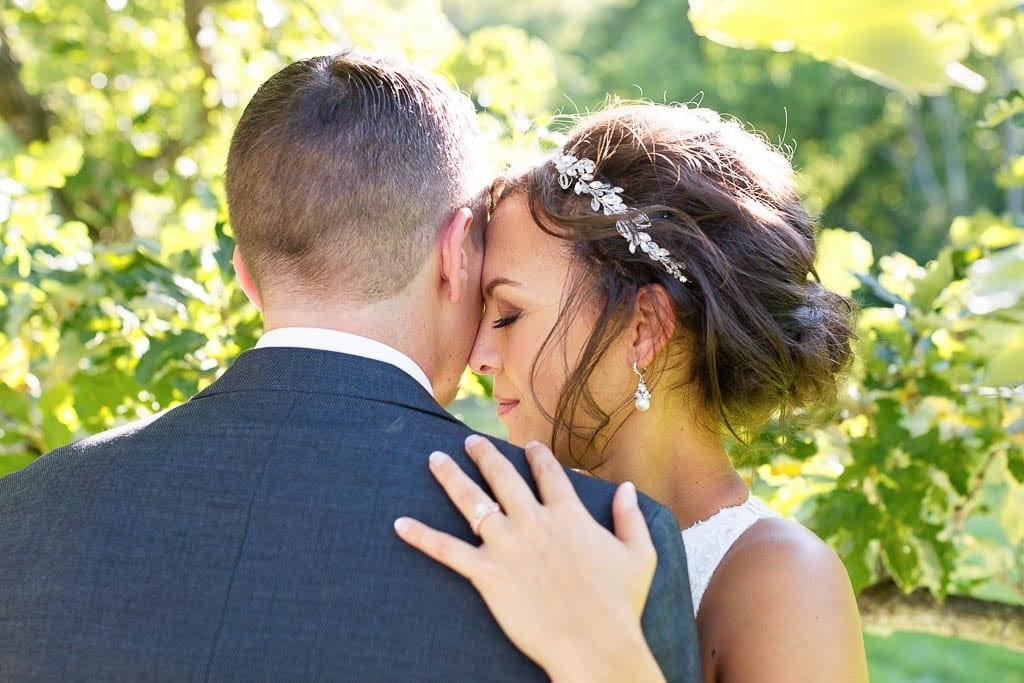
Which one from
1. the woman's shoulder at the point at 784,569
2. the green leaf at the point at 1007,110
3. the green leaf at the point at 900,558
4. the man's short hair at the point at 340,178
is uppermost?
the man's short hair at the point at 340,178

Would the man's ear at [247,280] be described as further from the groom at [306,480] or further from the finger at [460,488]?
the finger at [460,488]

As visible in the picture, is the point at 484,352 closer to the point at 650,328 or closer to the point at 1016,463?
the point at 650,328

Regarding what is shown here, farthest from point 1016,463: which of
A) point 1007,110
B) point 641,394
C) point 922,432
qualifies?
point 641,394

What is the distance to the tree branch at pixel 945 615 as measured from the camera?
3037 mm

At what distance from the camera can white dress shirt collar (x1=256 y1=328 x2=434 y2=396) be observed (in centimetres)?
169

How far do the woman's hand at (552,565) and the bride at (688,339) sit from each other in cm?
42

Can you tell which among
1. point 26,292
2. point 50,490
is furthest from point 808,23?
point 26,292

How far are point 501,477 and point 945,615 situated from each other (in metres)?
1.98

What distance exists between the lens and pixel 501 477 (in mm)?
1588

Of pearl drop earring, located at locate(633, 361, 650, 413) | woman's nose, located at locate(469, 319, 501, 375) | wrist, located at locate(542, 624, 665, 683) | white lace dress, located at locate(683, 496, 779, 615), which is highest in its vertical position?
wrist, located at locate(542, 624, 665, 683)

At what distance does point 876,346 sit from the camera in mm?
2998

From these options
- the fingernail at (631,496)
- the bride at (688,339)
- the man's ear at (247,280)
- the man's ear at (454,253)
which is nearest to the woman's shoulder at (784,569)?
the bride at (688,339)

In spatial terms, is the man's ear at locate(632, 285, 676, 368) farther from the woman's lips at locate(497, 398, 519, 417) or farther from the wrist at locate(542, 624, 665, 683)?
the wrist at locate(542, 624, 665, 683)

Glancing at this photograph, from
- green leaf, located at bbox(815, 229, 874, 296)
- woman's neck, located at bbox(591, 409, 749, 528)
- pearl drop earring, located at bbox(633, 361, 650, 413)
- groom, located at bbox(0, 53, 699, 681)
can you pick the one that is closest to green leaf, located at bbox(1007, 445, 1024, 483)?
green leaf, located at bbox(815, 229, 874, 296)
